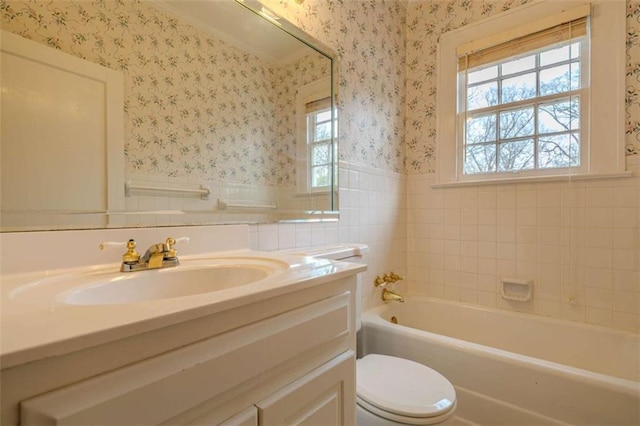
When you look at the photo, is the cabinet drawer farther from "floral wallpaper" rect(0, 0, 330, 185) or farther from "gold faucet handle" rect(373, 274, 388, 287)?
"gold faucet handle" rect(373, 274, 388, 287)

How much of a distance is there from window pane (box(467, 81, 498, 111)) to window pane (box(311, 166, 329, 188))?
1.14 meters

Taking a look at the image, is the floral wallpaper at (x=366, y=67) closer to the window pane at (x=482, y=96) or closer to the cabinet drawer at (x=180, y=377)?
the window pane at (x=482, y=96)

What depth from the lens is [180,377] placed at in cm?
48

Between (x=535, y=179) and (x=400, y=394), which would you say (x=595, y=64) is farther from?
(x=400, y=394)

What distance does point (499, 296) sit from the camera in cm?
191

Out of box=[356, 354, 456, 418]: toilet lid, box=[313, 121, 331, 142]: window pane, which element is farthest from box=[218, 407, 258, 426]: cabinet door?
box=[313, 121, 331, 142]: window pane

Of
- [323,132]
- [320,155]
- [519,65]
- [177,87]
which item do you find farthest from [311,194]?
[519,65]

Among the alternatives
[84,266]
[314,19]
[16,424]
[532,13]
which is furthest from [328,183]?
[532,13]

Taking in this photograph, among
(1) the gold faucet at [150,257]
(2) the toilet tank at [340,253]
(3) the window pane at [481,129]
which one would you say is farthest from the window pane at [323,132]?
(3) the window pane at [481,129]

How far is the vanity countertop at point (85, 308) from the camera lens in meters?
0.37

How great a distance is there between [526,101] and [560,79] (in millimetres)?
184

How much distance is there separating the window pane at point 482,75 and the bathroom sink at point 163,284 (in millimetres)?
1925

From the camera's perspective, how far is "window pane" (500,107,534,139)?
72.6 inches

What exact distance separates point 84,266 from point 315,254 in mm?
749
